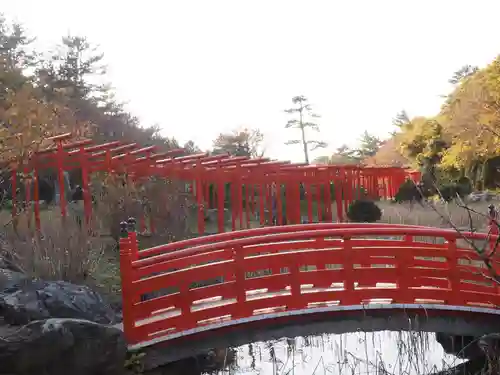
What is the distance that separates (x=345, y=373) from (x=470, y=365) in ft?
4.42

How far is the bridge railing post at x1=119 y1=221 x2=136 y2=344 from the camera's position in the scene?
446 centimetres

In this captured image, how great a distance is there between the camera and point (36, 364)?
3.96 meters

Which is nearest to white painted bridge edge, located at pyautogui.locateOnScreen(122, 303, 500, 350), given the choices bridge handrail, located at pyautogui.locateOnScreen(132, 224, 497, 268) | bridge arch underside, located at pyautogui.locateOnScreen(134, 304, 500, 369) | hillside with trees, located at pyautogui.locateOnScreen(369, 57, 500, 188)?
bridge arch underside, located at pyautogui.locateOnScreen(134, 304, 500, 369)

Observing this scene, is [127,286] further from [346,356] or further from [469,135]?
[469,135]

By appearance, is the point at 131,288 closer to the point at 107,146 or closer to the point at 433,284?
the point at 433,284

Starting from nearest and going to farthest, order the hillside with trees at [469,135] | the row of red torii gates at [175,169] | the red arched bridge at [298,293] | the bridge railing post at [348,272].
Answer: the red arched bridge at [298,293]
the bridge railing post at [348,272]
the row of red torii gates at [175,169]
the hillside with trees at [469,135]

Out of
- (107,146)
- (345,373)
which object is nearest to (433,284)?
(345,373)

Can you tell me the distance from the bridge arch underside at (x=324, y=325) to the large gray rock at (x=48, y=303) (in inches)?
30.0

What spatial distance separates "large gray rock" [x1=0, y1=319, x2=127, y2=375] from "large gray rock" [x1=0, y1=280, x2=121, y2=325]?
0.50 metres

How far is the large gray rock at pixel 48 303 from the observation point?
450cm

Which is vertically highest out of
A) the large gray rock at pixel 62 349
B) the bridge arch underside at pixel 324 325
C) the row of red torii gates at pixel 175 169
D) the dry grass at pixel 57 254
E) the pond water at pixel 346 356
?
the row of red torii gates at pixel 175 169

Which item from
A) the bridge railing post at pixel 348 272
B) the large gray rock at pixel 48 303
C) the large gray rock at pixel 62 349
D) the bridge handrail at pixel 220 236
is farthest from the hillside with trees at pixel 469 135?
the large gray rock at pixel 62 349

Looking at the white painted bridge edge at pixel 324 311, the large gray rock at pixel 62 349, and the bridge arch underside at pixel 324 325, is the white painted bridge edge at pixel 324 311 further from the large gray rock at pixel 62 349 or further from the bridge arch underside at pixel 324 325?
the large gray rock at pixel 62 349

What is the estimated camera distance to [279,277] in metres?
4.88
